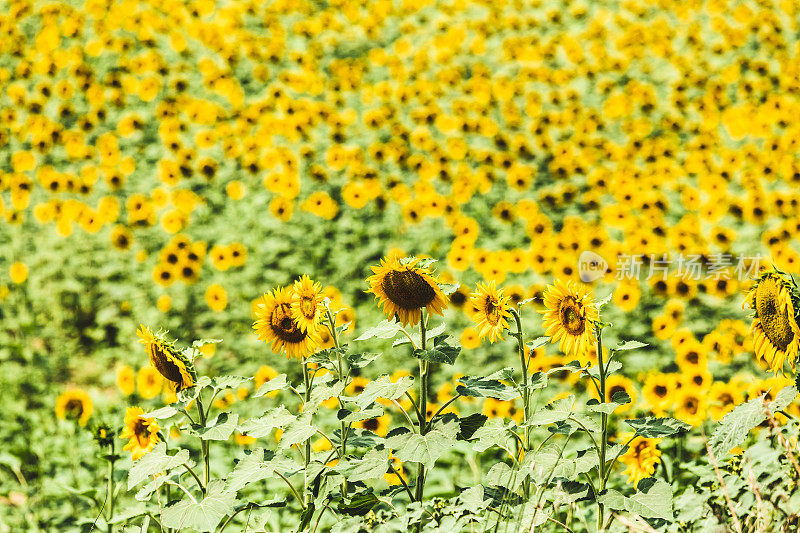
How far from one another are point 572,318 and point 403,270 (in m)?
0.50

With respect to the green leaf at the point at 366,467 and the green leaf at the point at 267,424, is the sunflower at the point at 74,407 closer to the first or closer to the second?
the green leaf at the point at 267,424

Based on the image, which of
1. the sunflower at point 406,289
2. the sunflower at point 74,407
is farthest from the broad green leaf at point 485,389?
the sunflower at point 74,407

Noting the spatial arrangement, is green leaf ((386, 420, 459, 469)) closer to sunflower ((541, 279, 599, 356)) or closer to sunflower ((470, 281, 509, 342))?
sunflower ((470, 281, 509, 342))

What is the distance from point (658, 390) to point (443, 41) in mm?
5445

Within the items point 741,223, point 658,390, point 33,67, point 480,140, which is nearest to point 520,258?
point 658,390

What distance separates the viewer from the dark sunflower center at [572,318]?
1.90 meters

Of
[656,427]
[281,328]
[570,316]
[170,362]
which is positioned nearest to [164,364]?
[170,362]

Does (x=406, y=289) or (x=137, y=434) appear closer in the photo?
(x=406, y=289)

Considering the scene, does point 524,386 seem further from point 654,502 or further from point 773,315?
point 773,315

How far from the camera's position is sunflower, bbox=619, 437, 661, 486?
2.26 metres

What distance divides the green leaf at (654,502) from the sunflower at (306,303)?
3.14ft

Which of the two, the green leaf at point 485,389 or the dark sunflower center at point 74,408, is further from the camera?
the dark sunflower center at point 74,408

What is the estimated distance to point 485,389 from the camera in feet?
5.92

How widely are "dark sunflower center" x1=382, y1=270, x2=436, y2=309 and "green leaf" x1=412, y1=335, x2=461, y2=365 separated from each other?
111mm
